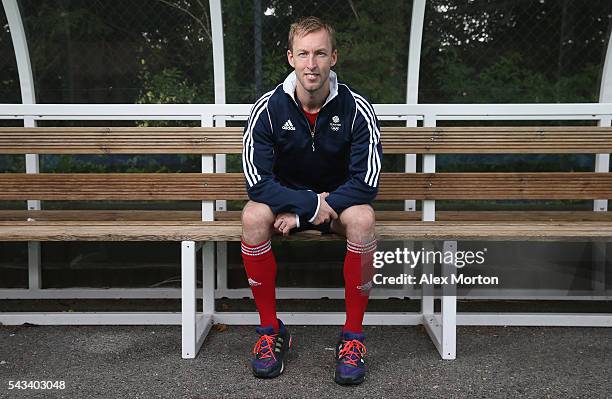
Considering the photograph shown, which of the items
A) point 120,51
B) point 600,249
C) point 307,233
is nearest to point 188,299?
point 307,233

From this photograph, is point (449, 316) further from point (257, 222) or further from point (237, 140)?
point (237, 140)

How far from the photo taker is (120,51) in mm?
4254

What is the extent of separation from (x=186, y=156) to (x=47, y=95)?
94cm

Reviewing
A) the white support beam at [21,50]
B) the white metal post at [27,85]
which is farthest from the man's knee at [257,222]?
the white support beam at [21,50]

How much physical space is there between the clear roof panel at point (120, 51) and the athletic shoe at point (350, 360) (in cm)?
193

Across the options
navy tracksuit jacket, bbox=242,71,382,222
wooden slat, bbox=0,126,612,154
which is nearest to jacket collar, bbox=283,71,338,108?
navy tracksuit jacket, bbox=242,71,382,222

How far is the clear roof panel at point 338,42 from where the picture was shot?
4.15 m

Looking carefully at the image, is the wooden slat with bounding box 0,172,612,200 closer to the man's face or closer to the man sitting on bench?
the man sitting on bench

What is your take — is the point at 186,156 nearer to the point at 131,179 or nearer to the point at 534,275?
the point at 131,179

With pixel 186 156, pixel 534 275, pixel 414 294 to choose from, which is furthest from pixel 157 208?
pixel 534 275

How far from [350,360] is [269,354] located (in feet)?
1.19

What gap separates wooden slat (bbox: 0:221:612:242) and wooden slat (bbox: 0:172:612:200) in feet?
1.16

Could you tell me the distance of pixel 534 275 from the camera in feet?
14.5

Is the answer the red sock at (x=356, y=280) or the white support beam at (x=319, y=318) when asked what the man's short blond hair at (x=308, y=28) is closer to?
the red sock at (x=356, y=280)
